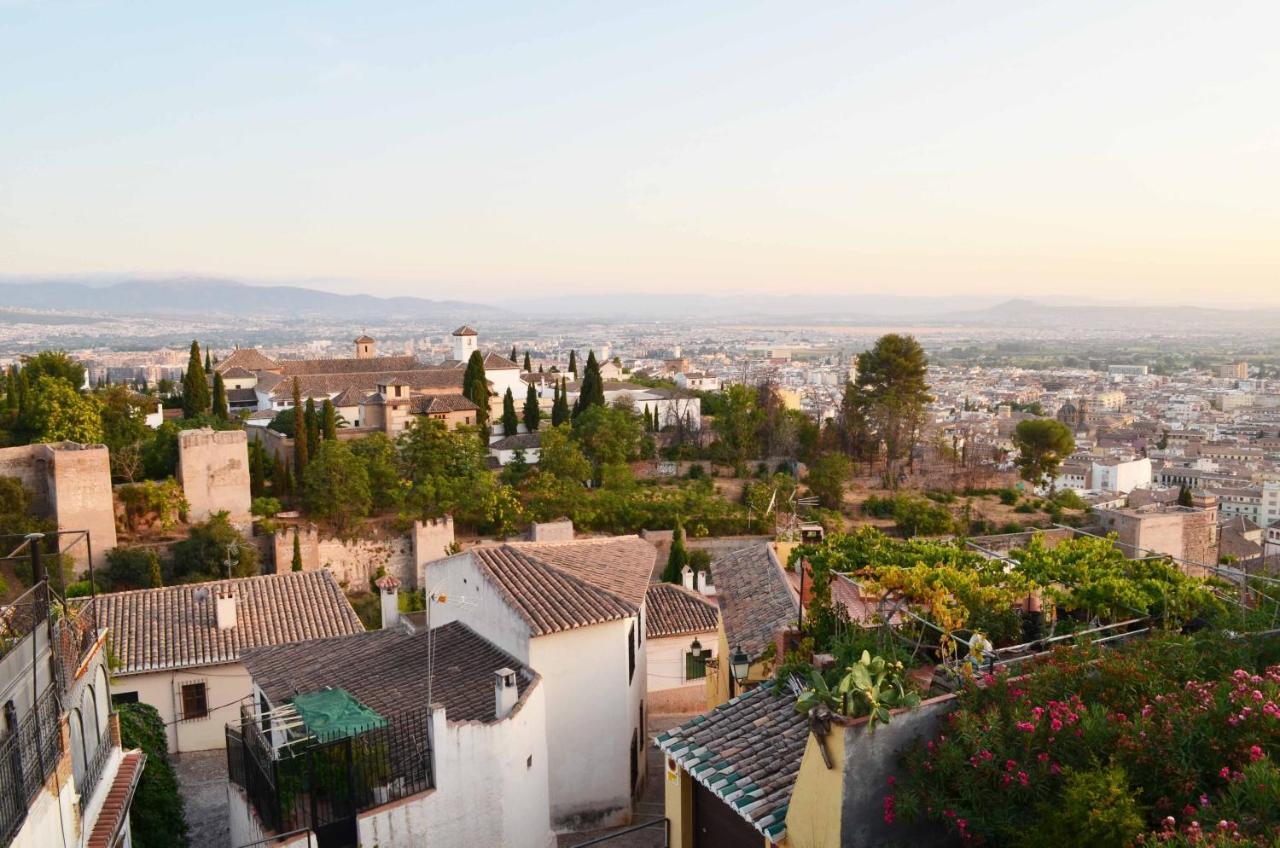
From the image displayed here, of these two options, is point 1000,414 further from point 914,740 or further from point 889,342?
point 914,740

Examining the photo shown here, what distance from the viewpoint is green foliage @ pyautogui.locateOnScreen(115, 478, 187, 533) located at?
24062mm

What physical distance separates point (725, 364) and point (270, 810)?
468ft

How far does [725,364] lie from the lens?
150000mm

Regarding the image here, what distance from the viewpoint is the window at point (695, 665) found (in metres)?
15.2

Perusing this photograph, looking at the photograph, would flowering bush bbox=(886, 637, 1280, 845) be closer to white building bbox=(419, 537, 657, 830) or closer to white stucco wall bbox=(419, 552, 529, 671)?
white building bbox=(419, 537, 657, 830)

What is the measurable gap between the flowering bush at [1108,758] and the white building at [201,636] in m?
11.7

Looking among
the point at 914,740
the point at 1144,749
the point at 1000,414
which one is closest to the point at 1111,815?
the point at 1144,749

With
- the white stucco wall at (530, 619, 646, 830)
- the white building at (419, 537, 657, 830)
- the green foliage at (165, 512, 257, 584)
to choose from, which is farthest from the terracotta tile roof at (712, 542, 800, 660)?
the green foliage at (165, 512, 257, 584)

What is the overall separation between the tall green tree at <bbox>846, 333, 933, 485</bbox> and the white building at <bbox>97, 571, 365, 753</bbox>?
82.4 feet

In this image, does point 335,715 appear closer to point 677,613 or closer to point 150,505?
point 677,613

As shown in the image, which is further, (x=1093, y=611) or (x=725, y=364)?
(x=725, y=364)

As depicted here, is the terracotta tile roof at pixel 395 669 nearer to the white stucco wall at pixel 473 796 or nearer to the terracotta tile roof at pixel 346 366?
the white stucco wall at pixel 473 796

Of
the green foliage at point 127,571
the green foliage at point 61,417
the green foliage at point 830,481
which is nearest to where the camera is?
the green foliage at point 127,571

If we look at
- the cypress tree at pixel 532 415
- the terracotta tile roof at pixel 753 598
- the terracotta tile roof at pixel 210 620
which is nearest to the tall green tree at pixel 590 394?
the cypress tree at pixel 532 415
